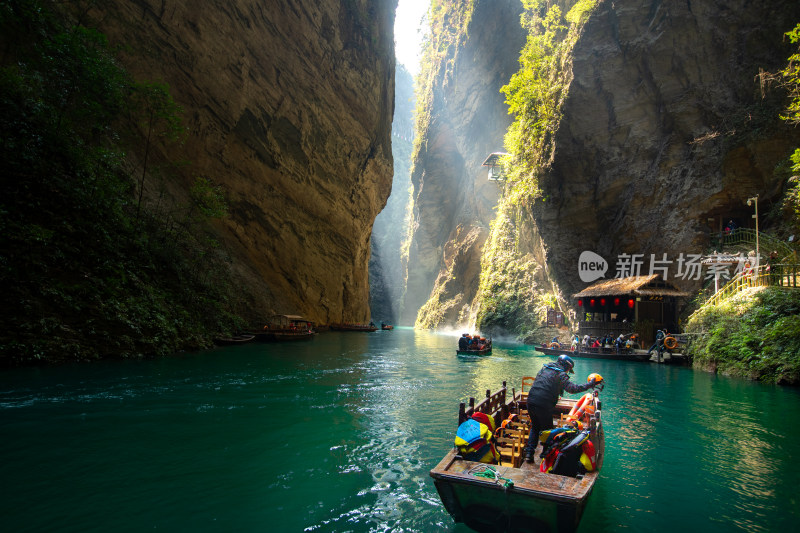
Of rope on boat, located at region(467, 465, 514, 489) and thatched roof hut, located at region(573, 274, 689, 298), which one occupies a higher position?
thatched roof hut, located at region(573, 274, 689, 298)

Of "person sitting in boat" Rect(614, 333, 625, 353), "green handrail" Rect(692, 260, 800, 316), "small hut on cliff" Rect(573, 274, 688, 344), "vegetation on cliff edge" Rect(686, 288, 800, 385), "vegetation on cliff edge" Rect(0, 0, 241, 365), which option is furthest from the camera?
"small hut on cliff" Rect(573, 274, 688, 344)

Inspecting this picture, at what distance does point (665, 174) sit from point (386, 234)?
91477 mm

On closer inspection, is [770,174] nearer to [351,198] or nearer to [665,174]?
[665,174]

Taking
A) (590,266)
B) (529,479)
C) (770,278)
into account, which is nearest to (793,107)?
(770,278)

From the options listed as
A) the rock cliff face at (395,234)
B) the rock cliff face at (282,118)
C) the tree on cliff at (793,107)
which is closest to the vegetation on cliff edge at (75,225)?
the rock cliff face at (282,118)

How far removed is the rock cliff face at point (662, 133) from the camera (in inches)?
936

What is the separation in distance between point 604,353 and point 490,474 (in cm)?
2186

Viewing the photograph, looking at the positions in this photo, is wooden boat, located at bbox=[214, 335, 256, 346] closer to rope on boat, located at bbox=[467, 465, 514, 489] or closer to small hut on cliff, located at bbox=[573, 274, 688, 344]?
rope on boat, located at bbox=[467, 465, 514, 489]

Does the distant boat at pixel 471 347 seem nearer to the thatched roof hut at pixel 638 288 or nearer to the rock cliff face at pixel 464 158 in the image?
the thatched roof hut at pixel 638 288

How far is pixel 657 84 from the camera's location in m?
27.7

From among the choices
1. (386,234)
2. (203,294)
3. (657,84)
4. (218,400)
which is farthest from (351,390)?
(386,234)

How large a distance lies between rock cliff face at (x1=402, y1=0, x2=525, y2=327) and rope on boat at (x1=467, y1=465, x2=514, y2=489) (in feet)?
167

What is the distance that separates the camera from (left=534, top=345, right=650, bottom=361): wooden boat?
22.3 metres

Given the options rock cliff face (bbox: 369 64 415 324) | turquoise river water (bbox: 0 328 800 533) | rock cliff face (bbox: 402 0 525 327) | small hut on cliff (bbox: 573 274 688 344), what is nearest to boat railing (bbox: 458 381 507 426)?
turquoise river water (bbox: 0 328 800 533)
